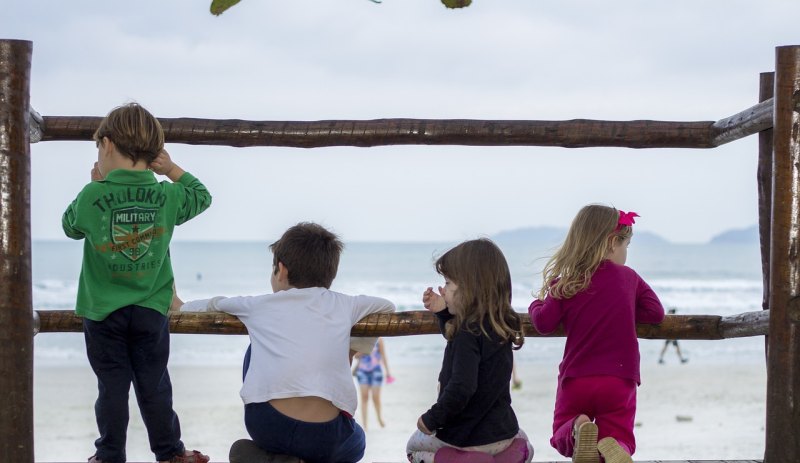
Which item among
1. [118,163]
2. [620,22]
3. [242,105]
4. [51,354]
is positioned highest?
[620,22]

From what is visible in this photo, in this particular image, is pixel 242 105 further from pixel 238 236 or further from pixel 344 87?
pixel 238 236

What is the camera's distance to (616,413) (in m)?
3.00

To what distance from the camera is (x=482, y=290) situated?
9.18ft

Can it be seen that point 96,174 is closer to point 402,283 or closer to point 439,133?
point 439,133

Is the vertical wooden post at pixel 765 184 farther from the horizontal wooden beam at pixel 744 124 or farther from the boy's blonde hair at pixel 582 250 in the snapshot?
the boy's blonde hair at pixel 582 250

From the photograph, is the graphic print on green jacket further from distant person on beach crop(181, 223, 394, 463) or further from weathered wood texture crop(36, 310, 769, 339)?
distant person on beach crop(181, 223, 394, 463)

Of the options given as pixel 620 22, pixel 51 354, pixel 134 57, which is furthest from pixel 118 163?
pixel 620 22

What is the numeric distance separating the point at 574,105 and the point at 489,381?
37.1 meters

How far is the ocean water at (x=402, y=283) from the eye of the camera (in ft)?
57.1

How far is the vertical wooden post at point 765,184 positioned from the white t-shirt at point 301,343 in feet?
4.50

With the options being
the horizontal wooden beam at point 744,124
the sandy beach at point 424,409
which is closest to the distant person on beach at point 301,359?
the horizontal wooden beam at point 744,124

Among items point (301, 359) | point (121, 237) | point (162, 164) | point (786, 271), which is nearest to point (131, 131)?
point (162, 164)

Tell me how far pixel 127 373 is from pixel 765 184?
212 cm

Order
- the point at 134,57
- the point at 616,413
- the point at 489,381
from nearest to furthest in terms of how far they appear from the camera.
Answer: the point at 489,381, the point at 616,413, the point at 134,57
